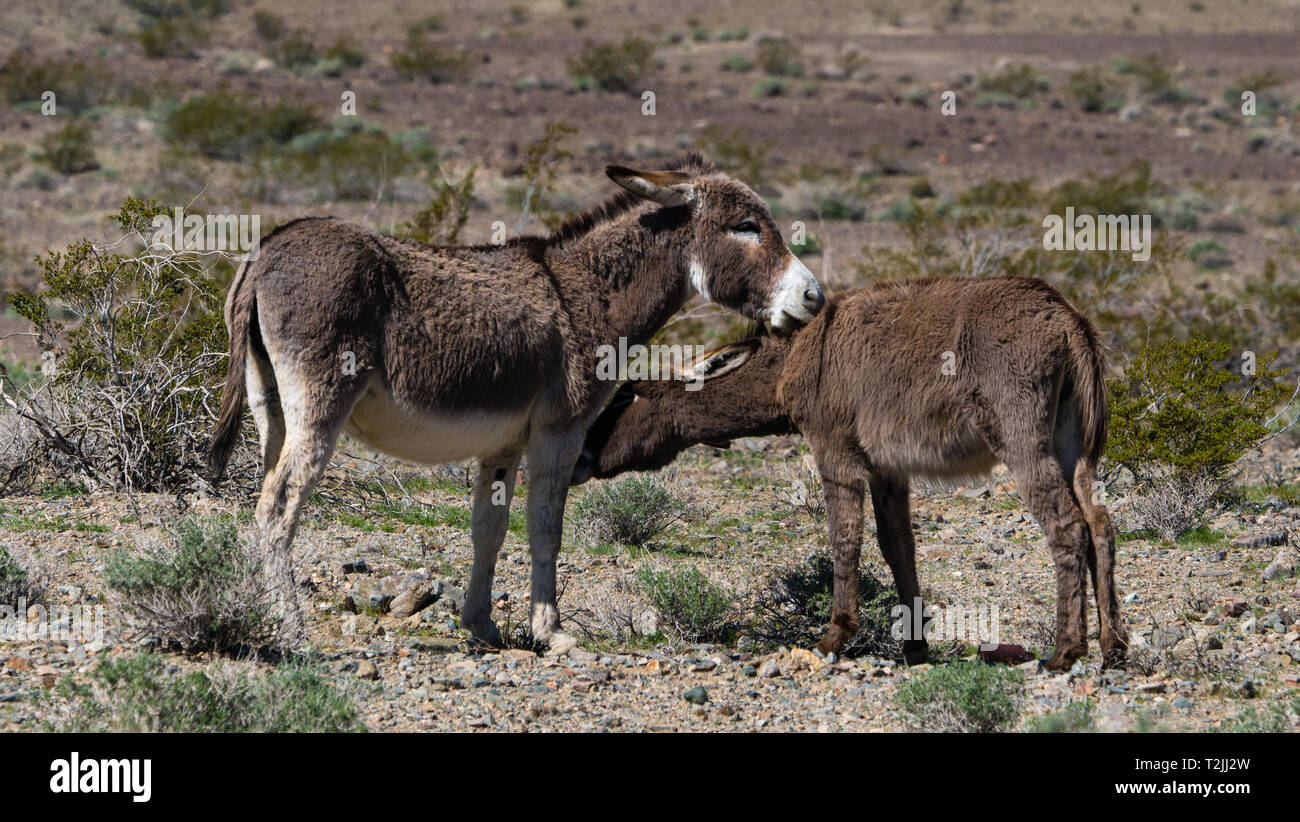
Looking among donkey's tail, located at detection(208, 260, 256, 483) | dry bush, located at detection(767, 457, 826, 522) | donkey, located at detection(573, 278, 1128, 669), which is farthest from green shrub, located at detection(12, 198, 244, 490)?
dry bush, located at detection(767, 457, 826, 522)

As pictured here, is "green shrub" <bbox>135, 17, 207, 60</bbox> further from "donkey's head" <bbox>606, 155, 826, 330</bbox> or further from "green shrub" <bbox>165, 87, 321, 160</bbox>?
"donkey's head" <bbox>606, 155, 826, 330</bbox>

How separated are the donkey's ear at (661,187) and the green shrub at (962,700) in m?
2.97

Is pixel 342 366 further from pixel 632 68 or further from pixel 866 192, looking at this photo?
pixel 632 68

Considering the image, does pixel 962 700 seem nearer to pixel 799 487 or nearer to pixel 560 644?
pixel 560 644

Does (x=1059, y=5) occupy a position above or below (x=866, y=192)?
above

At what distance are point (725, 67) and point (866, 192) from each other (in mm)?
20680

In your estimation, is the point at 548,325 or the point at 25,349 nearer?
the point at 548,325

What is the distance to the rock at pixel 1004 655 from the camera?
706 centimetres

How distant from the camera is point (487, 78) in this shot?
41375mm

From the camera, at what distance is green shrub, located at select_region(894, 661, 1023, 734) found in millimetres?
5625

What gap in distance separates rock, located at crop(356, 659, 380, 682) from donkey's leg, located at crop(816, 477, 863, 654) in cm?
237

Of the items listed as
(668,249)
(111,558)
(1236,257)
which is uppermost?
(1236,257)

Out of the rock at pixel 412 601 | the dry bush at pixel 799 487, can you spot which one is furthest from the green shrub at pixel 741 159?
the rock at pixel 412 601
